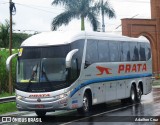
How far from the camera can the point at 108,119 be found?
14398 mm

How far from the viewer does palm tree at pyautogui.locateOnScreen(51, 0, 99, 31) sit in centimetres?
4088

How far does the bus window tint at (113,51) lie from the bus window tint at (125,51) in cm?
57

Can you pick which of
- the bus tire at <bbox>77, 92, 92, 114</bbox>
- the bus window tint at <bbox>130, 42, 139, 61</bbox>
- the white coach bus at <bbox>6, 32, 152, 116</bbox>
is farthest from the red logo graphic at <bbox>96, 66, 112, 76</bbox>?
the bus window tint at <bbox>130, 42, 139, 61</bbox>

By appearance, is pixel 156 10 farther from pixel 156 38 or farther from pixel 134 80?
pixel 134 80

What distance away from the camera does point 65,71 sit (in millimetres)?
14922

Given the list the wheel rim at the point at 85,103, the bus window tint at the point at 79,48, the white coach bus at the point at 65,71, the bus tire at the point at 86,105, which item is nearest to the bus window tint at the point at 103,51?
the white coach bus at the point at 65,71

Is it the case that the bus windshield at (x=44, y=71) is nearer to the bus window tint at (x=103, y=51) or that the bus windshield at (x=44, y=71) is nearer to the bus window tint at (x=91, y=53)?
the bus window tint at (x=91, y=53)

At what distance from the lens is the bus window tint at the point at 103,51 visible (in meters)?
17.6

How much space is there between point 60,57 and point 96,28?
26.4 meters

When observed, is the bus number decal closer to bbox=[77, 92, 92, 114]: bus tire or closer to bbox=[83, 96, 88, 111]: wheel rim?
bbox=[77, 92, 92, 114]: bus tire

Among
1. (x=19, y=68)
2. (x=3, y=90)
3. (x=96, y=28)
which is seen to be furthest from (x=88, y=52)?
(x=96, y=28)

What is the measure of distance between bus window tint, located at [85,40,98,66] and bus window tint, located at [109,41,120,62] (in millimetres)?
1529

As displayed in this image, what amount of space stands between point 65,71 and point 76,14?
88.8ft

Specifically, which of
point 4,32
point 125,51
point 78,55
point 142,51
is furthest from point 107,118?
point 4,32
